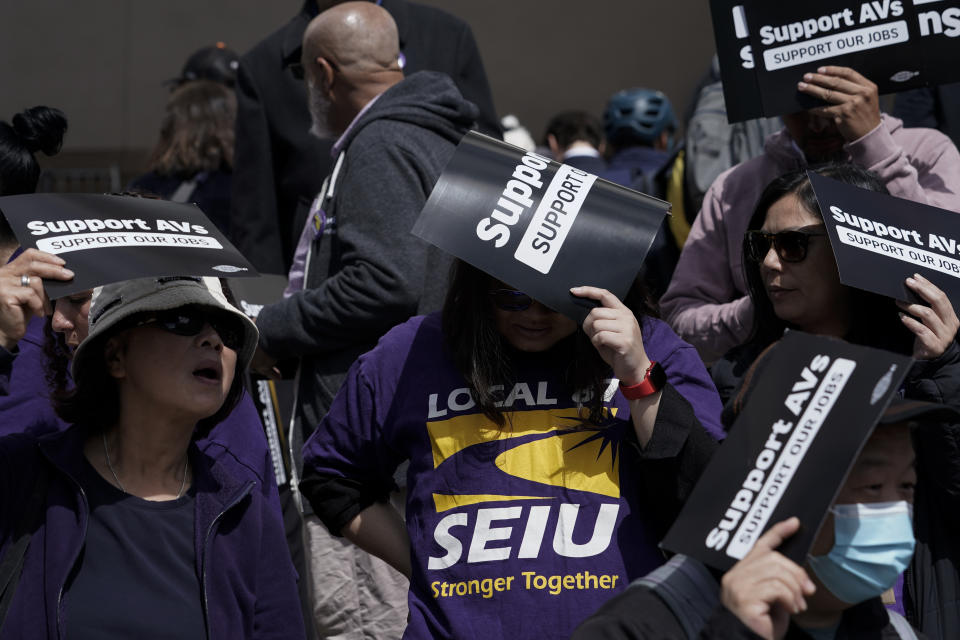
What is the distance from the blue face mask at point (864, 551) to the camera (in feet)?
8.04

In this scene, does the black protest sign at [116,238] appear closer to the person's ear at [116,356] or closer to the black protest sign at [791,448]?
the person's ear at [116,356]

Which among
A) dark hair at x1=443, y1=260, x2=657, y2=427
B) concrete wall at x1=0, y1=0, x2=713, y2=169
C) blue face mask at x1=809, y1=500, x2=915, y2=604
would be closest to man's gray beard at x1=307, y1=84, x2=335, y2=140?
dark hair at x1=443, y1=260, x2=657, y2=427

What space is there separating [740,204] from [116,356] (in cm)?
196

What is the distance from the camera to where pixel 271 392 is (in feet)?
16.1

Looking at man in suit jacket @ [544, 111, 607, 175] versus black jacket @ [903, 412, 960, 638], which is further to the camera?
man in suit jacket @ [544, 111, 607, 175]

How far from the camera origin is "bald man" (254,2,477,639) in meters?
4.29

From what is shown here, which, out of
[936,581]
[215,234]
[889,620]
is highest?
[215,234]

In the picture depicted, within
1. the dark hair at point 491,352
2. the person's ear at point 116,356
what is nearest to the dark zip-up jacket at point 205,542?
the person's ear at point 116,356

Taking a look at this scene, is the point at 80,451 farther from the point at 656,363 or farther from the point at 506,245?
the point at 656,363

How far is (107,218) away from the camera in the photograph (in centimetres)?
320

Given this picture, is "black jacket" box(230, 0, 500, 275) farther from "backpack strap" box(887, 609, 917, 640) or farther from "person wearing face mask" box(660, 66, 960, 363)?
"backpack strap" box(887, 609, 917, 640)

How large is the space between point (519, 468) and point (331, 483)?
2.03ft

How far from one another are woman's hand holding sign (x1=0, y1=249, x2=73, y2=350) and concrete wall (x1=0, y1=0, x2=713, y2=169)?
28.9 ft

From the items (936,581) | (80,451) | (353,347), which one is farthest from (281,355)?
(936,581)
